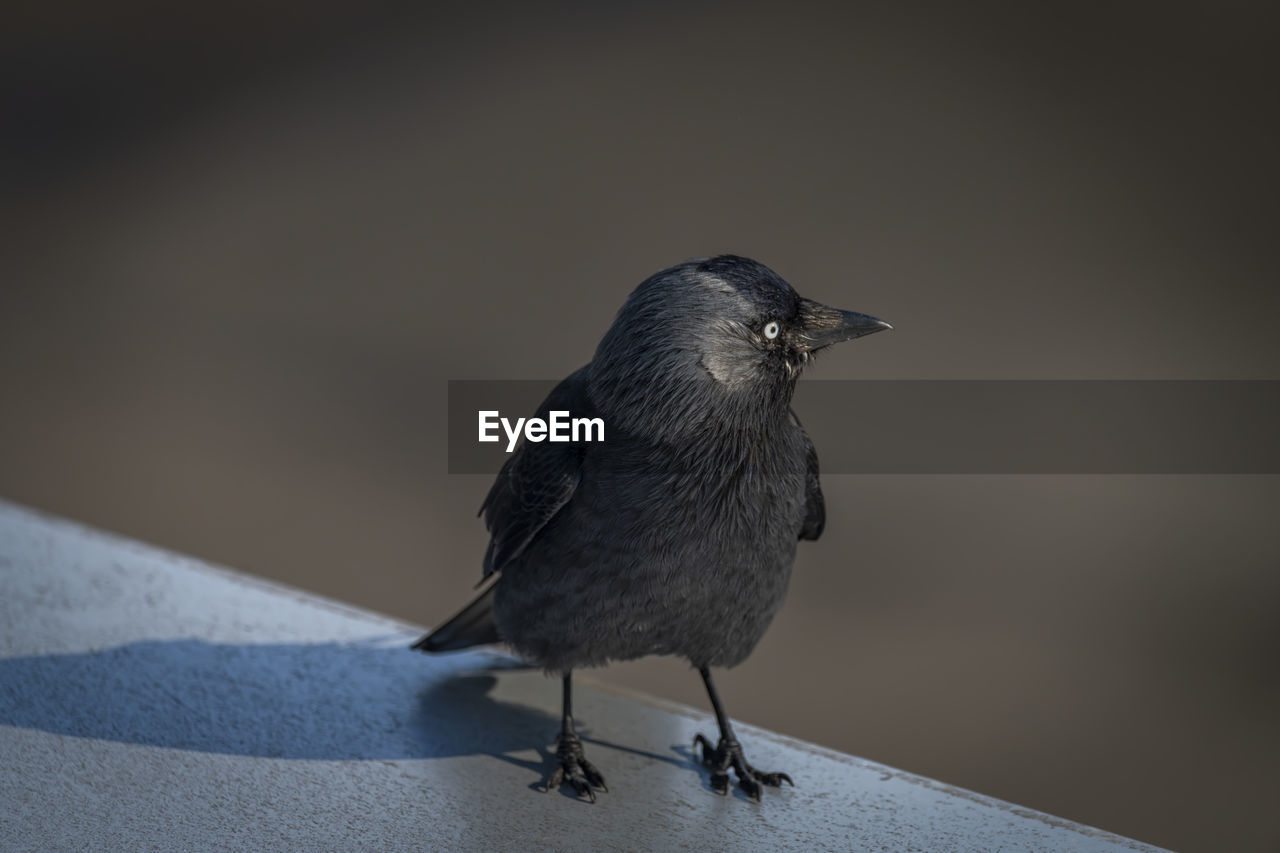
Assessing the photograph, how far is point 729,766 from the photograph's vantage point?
277cm

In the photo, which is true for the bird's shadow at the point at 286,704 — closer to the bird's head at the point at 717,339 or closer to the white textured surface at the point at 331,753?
the white textured surface at the point at 331,753

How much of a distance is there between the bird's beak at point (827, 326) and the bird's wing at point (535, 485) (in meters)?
0.48

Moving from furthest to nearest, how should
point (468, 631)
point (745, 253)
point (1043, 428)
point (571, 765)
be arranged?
point (745, 253) < point (1043, 428) < point (468, 631) < point (571, 765)

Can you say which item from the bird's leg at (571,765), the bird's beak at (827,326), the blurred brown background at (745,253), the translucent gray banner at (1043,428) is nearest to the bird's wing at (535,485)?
the bird's leg at (571,765)

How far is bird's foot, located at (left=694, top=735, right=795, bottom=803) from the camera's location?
269 cm

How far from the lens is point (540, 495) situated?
8.35 feet

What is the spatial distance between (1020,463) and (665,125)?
13.9 feet

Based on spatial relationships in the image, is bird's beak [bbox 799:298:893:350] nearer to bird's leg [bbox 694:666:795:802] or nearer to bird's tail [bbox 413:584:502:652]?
bird's leg [bbox 694:666:795:802]

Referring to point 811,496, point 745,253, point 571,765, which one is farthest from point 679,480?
point 745,253

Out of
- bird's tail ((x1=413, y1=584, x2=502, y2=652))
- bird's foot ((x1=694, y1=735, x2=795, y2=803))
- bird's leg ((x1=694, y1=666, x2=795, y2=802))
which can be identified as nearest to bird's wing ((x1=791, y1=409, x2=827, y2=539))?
bird's leg ((x1=694, y1=666, x2=795, y2=802))

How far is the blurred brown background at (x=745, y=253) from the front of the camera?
18.5 feet

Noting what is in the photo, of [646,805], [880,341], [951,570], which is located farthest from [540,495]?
[880,341]

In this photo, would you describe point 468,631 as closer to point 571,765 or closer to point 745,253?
point 571,765

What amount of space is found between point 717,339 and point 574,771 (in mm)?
1012
